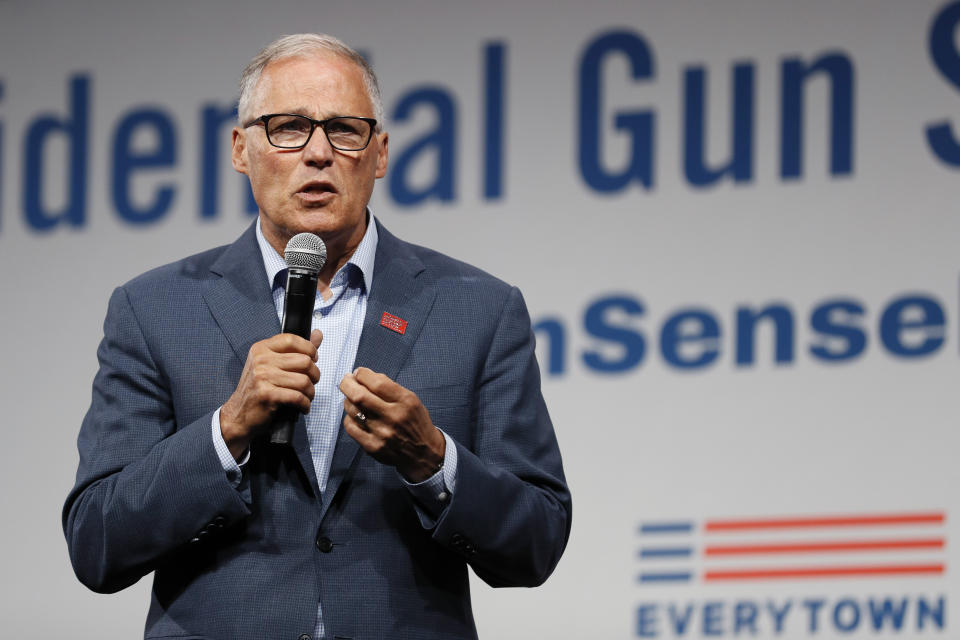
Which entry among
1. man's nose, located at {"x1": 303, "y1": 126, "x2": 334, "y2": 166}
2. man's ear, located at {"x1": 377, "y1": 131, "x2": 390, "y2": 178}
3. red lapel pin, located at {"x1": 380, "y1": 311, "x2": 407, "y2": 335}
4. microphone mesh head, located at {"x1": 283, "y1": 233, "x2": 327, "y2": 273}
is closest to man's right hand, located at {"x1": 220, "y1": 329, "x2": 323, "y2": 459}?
microphone mesh head, located at {"x1": 283, "y1": 233, "x2": 327, "y2": 273}

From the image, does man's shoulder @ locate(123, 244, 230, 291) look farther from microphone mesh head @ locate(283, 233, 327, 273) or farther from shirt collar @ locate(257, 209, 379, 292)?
microphone mesh head @ locate(283, 233, 327, 273)

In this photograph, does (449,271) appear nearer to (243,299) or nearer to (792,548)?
(243,299)

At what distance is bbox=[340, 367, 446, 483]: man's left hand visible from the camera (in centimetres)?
189

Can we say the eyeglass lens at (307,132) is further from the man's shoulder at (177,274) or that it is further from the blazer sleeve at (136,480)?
the blazer sleeve at (136,480)

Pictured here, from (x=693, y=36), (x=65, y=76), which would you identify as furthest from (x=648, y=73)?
(x=65, y=76)

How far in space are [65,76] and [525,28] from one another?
5.14 feet

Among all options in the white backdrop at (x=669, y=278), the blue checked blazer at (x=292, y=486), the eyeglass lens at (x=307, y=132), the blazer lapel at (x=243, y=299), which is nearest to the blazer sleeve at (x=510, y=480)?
the blue checked blazer at (x=292, y=486)

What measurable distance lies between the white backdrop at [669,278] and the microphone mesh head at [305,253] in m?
2.15

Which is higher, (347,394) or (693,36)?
(693,36)

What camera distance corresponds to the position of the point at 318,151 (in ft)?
7.17

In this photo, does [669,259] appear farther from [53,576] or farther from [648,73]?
[53,576]

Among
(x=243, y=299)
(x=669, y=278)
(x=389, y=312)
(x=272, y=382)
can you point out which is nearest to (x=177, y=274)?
(x=243, y=299)

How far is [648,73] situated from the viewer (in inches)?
165

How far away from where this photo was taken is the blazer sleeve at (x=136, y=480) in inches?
77.8
